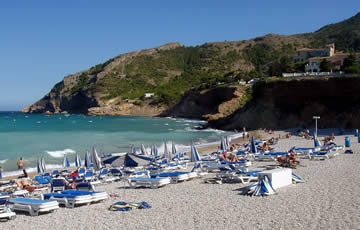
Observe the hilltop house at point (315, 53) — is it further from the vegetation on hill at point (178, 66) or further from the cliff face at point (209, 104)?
the vegetation on hill at point (178, 66)

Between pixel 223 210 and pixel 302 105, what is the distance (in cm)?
3312

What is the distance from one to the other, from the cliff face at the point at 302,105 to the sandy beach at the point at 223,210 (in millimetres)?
25379

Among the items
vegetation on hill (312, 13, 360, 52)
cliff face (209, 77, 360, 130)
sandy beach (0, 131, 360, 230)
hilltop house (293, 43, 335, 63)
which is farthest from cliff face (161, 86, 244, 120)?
vegetation on hill (312, 13, 360, 52)

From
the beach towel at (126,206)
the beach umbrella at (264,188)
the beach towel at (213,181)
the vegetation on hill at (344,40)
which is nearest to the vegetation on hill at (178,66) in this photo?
the vegetation on hill at (344,40)

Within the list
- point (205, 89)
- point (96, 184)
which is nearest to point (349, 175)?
point (96, 184)

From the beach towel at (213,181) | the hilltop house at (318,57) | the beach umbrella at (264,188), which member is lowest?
the beach towel at (213,181)

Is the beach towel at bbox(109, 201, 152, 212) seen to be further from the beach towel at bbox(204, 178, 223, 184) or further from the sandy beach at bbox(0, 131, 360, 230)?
the beach towel at bbox(204, 178, 223, 184)

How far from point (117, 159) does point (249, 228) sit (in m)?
10.4

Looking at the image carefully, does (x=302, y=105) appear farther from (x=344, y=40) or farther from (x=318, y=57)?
(x=344, y=40)

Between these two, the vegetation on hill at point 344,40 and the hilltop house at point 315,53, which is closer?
the hilltop house at point 315,53

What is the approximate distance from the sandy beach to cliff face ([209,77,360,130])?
83.3 feet

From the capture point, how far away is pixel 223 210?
884 centimetres

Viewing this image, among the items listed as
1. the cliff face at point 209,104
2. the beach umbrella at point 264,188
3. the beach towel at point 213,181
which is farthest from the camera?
the cliff face at point 209,104

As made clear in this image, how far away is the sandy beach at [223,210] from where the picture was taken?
776 centimetres
